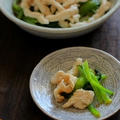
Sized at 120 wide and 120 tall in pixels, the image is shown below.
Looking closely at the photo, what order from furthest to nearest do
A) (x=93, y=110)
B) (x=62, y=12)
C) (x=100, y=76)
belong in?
(x=62, y=12), (x=100, y=76), (x=93, y=110)

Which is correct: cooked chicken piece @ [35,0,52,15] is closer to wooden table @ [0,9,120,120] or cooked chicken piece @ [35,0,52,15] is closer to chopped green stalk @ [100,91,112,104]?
wooden table @ [0,9,120,120]

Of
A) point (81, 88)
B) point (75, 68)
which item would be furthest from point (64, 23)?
point (81, 88)

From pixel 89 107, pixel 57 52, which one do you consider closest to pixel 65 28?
pixel 57 52

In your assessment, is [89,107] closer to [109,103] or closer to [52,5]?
[109,103]

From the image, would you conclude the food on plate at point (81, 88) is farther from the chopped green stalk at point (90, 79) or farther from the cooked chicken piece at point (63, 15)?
the cooked chicken piece at point (63, 15)

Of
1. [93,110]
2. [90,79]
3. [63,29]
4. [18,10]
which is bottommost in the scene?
[93,110]

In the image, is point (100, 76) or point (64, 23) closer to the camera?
point (100, 76)

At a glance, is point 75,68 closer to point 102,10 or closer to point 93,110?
point 93,110
